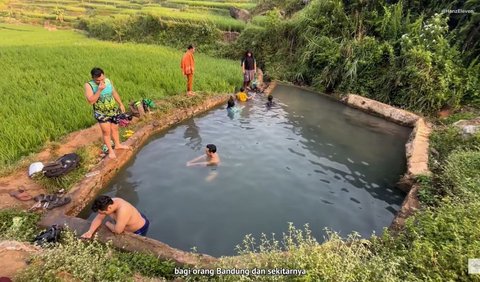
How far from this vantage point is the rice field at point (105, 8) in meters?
24.9

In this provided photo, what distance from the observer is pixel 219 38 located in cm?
1847

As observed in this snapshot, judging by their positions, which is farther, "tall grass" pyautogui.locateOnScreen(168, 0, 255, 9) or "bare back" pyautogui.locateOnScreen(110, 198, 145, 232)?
"tall grass" pyautogui.locateOnScreen(168, 0, 255, 9)

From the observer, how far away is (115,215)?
4312 millimetres

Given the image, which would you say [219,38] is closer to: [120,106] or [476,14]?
[476,14]

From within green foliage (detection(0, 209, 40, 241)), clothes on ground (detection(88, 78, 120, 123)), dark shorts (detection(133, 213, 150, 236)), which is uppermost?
clothes on ground (detection(88, 78, 120, 123))

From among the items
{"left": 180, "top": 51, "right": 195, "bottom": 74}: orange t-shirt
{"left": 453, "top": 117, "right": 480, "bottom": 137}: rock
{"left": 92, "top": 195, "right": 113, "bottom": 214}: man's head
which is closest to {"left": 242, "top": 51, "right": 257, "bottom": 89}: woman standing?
{"left": 180, "top": 51, "right": 195, "bottom": 74}: orange t-shirt

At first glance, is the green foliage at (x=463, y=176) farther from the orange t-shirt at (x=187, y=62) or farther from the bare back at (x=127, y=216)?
the orange t-shirt at (x=187, y=62)

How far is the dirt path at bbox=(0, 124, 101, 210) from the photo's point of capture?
4943 millimetres

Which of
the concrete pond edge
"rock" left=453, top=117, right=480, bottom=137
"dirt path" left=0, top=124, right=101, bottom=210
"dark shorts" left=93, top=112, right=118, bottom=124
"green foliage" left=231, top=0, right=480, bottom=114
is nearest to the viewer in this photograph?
the concrete pond edge

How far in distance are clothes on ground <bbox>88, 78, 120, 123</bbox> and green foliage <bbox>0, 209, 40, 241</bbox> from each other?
1.99m

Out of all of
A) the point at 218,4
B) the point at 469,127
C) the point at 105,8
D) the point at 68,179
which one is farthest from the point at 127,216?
the point at 105,8

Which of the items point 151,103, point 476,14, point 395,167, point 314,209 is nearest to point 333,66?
point 476,14

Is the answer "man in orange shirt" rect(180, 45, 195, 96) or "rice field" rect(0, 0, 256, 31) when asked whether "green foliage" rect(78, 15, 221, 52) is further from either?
"man in orange shirt" rect(180, 45, 195, 96)

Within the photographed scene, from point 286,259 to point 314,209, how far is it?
1.99 m
